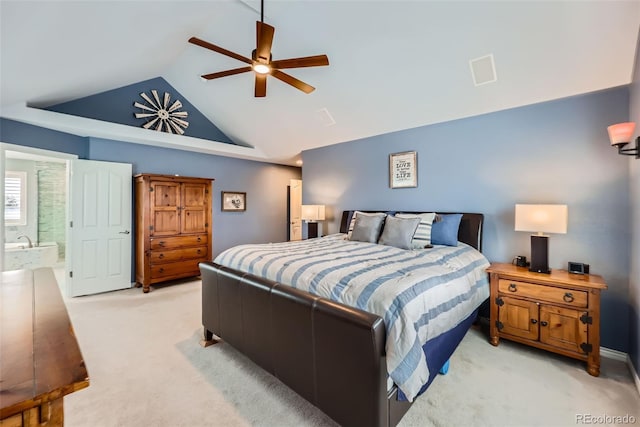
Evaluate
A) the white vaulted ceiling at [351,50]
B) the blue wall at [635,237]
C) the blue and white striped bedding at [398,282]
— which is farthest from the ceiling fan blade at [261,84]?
the blue wall at [635,237]

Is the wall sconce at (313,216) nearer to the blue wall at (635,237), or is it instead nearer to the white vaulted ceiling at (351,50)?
the white vaulted ceiling at (351,50)

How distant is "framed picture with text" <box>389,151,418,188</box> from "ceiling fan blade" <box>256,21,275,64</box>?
2.46 meters

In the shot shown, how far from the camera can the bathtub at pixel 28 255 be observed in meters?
5.22

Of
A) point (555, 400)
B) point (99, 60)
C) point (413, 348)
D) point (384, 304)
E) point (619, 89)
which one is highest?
point (99, 60)

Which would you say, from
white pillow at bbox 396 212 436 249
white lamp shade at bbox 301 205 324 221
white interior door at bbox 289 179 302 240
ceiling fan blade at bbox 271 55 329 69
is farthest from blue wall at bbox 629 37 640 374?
white interior door at bbox 289 179 302 240

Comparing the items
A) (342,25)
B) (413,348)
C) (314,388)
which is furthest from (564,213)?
(342,25)

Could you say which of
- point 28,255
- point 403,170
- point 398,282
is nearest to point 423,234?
point 403,170

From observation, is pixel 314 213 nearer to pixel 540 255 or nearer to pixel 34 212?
pixel 540 255

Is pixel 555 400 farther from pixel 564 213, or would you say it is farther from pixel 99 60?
pixel 99 60

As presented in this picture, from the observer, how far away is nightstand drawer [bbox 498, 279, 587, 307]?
7.50ft

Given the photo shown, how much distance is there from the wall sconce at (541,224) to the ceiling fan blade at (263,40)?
2.73m

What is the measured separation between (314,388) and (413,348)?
689 mm

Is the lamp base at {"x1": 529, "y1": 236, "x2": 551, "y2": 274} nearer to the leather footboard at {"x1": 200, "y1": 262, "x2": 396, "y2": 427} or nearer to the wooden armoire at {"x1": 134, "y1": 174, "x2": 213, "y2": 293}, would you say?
the leather footboard at {"x1": 200, "y1": 262, "x2": 396, "y2": 427}

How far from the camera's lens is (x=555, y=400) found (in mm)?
1926
